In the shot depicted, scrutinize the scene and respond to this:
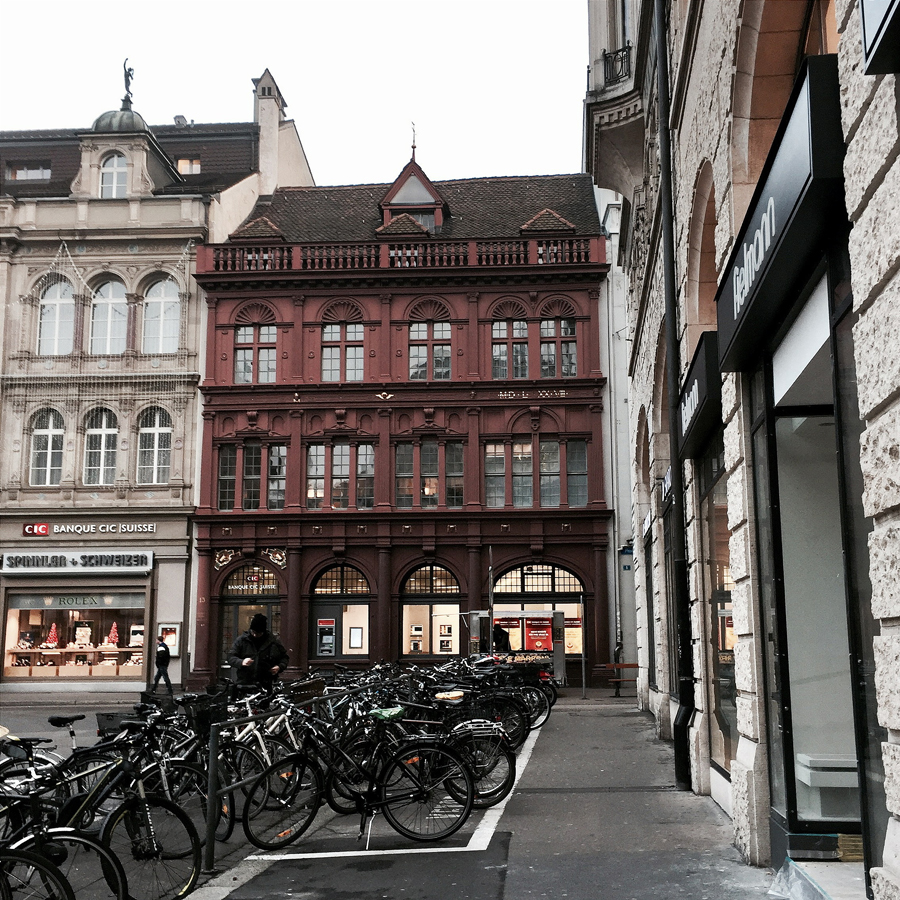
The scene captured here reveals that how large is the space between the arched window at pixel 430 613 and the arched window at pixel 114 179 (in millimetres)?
16616

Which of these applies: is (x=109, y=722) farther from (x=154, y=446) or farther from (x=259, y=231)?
(x=259, y=231)

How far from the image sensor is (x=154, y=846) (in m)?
6.66

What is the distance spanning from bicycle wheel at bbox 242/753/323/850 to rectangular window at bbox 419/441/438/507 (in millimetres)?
24028

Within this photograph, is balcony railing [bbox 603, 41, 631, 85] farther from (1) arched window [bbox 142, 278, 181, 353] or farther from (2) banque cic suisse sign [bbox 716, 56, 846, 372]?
(1) arched window [bbox 142, 278, 181, 353]

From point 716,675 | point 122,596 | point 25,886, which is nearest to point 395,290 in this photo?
point 122,596

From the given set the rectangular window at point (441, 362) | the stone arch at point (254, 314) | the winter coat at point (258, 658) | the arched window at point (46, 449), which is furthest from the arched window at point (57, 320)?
the winter coat at point (258, 658)

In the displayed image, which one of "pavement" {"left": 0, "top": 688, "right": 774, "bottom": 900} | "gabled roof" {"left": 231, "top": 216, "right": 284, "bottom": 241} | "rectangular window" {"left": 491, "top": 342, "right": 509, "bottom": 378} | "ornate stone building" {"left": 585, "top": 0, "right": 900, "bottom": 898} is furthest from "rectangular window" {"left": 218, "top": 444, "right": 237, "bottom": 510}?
"pavement" {"left": 0, "top": 688, "right": 774, "bottom": 900}

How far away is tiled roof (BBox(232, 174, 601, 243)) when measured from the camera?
36.7m

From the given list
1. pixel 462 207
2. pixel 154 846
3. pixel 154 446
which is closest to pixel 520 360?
pixel 462 207

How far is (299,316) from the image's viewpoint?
34.1m

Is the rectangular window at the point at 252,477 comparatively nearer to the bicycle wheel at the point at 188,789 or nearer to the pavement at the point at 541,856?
the pavement at the point at 541,856

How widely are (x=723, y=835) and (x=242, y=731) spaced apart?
401 centimetres

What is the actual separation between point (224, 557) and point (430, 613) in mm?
6658

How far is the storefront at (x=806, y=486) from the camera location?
4.80 m
